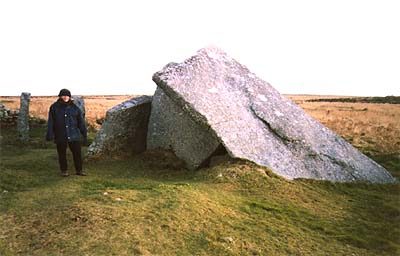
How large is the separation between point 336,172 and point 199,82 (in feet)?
14.4

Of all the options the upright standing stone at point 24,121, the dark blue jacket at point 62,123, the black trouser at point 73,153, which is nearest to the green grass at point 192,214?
the black trouser at point 73,153

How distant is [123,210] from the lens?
30.7 ft

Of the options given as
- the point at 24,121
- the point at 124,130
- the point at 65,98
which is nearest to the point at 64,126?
the point at 65,98

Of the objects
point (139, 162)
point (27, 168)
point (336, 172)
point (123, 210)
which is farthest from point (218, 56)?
point (123, 210)

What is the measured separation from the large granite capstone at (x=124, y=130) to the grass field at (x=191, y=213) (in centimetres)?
125

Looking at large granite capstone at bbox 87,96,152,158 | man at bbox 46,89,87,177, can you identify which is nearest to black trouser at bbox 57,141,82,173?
man at bbox 46,89,87,177

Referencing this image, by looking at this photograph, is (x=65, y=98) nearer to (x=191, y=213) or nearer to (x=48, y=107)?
(x=191, y=213)

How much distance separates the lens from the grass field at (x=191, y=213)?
8461 millimetres

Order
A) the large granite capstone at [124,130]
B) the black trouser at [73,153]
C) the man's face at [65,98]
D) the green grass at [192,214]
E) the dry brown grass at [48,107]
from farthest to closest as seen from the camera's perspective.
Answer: the dry brown grass at [48,107] → the large granite capstone at [124,130] → the black trouser at [73,153] → the man's face at [65,98] → the green grass at [192,214]

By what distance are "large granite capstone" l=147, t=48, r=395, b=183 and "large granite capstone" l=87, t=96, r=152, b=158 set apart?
0.62 meters

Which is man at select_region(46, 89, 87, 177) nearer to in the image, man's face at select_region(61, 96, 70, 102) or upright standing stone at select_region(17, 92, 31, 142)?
man's face at select_region(61, 96, 70, 102)

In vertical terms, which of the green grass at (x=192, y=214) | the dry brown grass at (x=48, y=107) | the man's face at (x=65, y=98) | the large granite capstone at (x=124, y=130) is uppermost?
the man's face at (x=65, y=98)

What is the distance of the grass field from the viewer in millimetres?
8461

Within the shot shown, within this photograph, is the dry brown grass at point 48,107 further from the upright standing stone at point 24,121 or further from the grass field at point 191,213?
the grass field at point 191,213
